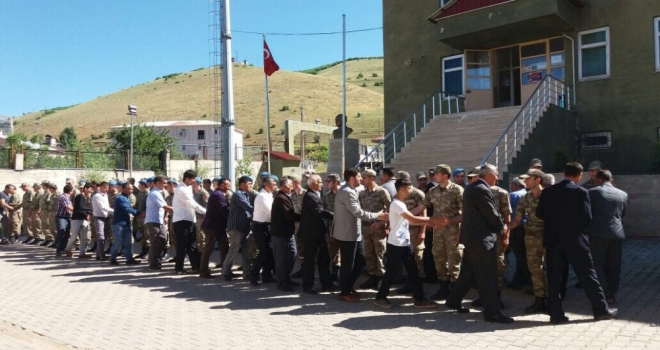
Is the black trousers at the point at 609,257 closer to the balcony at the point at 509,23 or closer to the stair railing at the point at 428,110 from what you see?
the balcony at the point at 509,23

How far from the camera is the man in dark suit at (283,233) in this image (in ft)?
26.9

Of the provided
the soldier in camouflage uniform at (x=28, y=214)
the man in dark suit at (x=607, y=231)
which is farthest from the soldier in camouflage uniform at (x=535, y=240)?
the soldier in camouflage uniform at (x=28, y=214)

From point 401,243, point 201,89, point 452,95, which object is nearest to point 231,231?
point 401,243

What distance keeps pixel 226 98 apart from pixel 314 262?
5.87 metres

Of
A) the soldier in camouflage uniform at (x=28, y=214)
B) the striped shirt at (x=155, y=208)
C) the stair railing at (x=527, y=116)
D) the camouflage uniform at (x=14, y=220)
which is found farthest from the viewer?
the camouflage uniform at (x=14, y=220)

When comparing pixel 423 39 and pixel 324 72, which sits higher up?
pixel 324 72

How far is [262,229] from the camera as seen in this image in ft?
28.7

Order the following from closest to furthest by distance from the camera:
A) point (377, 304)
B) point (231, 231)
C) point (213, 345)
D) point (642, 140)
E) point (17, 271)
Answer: point (213, 345) < point (377, 304) < point (231, 231) < point (17, 271) < point (642, 140)

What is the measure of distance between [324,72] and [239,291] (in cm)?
16174

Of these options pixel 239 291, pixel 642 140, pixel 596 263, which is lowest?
pixel 239 291

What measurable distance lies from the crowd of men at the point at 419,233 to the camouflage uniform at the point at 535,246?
13 millimetres

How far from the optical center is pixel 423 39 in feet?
63.8

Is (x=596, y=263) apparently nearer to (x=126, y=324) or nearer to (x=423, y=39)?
(x=126, y=324)

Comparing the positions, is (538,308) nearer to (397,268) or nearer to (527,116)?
(397,268)
